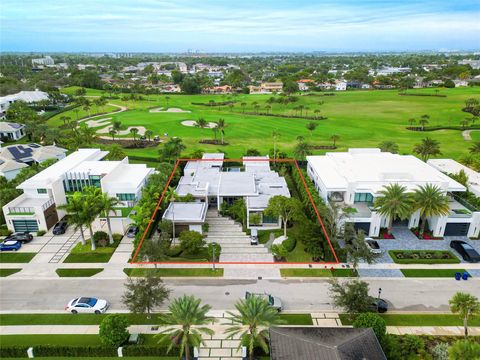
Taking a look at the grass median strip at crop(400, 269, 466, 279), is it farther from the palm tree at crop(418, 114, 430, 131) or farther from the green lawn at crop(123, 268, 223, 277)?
the palm tree at crop(418, 114, 430, 131)

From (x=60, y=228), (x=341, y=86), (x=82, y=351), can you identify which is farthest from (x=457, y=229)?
(x=341, y=86)

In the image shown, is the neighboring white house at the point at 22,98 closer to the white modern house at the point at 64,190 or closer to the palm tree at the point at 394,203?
the white modern house at the point at 64,190

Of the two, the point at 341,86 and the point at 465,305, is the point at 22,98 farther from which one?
the point at 341,86

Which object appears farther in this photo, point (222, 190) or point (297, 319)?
point (222, 190)

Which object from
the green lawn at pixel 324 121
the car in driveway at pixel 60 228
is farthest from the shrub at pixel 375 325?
the green lawn at pixel 324 121

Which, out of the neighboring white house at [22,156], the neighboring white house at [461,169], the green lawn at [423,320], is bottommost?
the green lawn at [423,320]

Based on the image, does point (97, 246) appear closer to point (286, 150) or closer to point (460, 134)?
point (286, 150)

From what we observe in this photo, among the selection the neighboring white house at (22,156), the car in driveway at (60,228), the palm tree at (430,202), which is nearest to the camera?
the palm tree at (430,202)

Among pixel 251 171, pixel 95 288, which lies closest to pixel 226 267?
pixel 95 288
